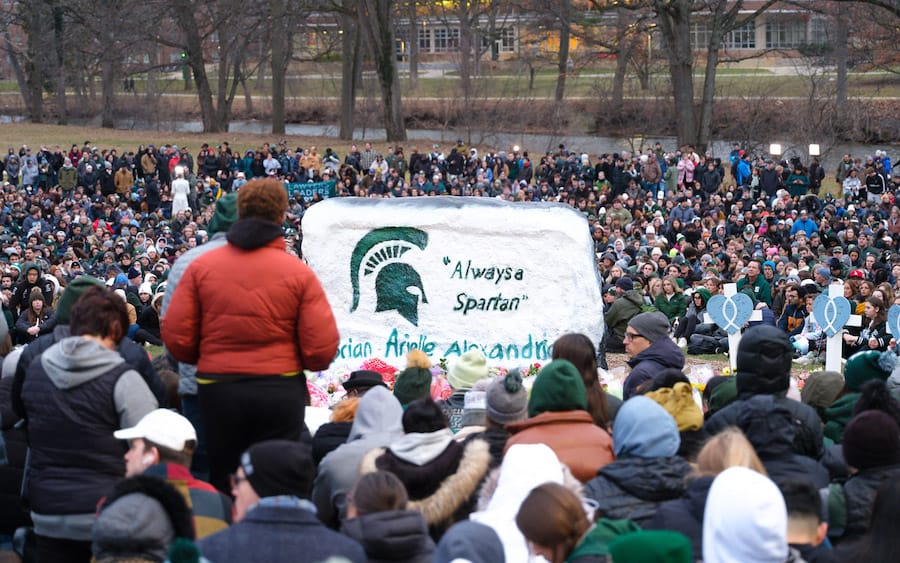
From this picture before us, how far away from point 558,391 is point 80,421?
1.98 m

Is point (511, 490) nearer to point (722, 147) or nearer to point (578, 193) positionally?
point (578, 193)

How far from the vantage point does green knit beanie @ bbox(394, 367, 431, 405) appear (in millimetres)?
7184

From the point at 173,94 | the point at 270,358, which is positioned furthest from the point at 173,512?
the point at 173,94

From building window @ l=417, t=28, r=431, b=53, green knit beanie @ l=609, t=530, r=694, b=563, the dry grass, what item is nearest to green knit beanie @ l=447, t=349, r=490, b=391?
green knit beanie @ l=609, t=530, r=694, b=563

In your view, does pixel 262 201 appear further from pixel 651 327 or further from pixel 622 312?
pixel 622 312

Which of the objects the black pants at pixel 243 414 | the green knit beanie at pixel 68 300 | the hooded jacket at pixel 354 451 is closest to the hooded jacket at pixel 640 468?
the hooded jacket at pixel 354 451

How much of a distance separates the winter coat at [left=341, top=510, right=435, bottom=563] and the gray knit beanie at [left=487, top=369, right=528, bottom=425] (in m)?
1.27

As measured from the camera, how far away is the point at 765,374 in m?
6.23

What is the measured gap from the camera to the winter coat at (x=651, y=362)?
25.4 ft

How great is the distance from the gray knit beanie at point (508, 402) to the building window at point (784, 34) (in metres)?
71.3

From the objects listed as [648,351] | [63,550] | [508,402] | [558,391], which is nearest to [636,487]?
[558,391]

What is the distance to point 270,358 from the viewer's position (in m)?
5.55

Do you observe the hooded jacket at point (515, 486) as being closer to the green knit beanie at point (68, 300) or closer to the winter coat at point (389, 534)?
the winter coat at point (389, 534)

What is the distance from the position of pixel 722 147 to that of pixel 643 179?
560 inches
